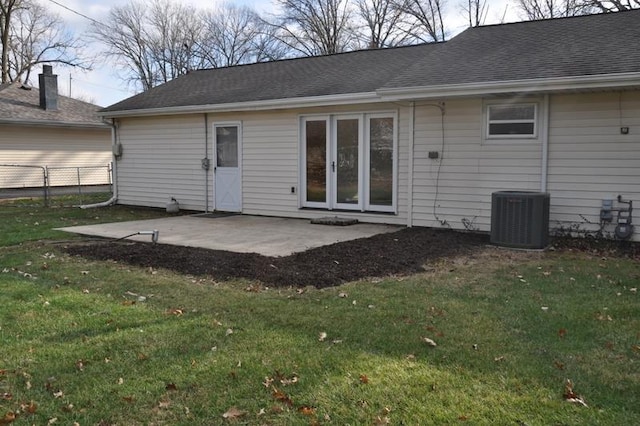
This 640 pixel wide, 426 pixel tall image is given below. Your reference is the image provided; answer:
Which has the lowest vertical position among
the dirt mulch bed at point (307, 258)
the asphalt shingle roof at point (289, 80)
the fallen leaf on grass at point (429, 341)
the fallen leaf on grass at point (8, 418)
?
the fallen leaf on grass at point (8, 418)

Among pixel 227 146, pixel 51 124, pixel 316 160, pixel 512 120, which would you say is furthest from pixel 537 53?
pixel 51 124

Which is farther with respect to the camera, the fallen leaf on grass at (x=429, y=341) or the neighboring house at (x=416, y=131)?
the neighboring house at (x=416, y=131)

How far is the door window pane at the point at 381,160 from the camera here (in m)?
10.2

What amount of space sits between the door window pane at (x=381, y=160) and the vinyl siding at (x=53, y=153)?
44.1 feet

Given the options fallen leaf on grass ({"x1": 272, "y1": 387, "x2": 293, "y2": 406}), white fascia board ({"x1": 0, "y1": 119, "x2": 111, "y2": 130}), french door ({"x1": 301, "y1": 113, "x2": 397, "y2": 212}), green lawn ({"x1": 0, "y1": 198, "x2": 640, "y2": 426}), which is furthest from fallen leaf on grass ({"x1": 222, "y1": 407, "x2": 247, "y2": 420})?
white fascia board ({"x1": 0, "y1": 119, "x2": 111, "y2": 130})

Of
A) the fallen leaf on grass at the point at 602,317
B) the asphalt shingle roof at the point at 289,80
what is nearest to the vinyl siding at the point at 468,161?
the asphalt shingle roof at the point at 289,80

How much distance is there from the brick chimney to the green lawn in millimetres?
17184

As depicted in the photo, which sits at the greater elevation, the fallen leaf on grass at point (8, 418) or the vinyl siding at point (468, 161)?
→ the vinyl siding at point (468, 161)

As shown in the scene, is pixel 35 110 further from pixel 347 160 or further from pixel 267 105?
pixel 347 160

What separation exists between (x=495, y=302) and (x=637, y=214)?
437cm

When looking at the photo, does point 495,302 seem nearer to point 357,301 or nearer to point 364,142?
point 357,301

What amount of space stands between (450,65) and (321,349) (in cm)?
699

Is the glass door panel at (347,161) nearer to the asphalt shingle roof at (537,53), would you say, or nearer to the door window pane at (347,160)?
the door window pane at (347,160)

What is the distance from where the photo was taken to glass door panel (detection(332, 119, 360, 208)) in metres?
10.6
